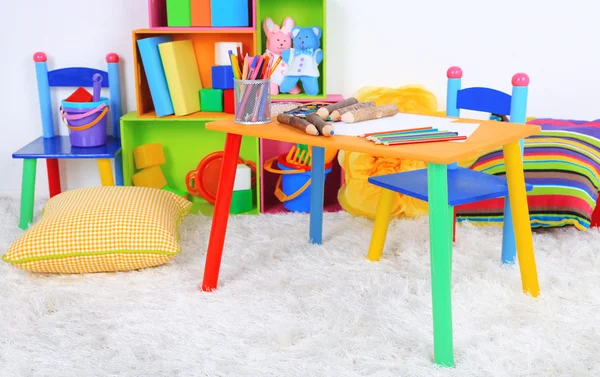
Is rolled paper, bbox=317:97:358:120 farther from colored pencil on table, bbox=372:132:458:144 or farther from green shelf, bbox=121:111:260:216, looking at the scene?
green shelf, bbox=121:111:260:216

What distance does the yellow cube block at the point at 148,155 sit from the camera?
276cm

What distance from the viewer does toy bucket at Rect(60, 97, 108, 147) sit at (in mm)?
2578

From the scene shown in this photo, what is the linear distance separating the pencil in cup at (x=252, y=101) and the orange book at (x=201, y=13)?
0.84 meters

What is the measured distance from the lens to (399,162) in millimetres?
2613

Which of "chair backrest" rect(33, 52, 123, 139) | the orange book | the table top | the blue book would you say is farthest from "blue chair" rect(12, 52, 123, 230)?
the table top

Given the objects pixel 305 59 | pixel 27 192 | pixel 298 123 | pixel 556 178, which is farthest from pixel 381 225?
pixel 27 192

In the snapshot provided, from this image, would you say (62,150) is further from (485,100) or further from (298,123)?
(485,100)

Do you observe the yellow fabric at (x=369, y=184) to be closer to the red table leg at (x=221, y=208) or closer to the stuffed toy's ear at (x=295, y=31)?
the stuffed toy's ear at (x=295, y=31)

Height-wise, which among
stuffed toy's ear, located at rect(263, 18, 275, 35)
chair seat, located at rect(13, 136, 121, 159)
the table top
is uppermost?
stuffed toy's ear, located at rect(263, 18, 275, 35)

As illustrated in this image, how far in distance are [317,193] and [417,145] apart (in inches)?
30.5

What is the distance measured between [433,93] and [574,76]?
589 mm

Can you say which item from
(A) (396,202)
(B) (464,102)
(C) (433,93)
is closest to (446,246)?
(B) (464,102)

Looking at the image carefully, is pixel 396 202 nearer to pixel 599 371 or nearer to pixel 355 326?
pixel 355 326

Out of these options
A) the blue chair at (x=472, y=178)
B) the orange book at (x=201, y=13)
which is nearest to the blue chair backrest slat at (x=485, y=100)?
the blue chair at (x=472, y=178)
